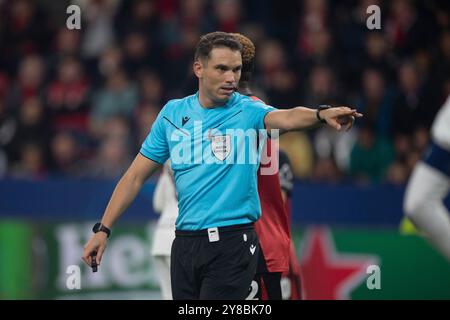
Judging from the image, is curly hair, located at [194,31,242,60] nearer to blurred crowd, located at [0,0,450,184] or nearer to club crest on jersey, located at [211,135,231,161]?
club crest on jersey, located at [211,135,231,161]

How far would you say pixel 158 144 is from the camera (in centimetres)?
655

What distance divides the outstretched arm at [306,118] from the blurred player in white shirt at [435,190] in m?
1.08

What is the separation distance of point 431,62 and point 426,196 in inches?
359

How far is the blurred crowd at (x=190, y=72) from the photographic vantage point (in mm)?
12812

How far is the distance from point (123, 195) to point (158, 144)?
1.24 ft

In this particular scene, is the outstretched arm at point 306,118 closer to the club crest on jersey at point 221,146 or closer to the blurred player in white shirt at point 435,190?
the club crest on jersey at point 221,146

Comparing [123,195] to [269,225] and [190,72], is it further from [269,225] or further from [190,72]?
[190,72]

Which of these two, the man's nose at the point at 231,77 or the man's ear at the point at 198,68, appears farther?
the man's ear at the point at 198,68

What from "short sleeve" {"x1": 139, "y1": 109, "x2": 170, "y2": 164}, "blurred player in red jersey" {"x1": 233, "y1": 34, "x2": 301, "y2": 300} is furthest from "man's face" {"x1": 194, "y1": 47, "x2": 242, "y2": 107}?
"blurred player in red jersey" {"x1": 233, "y1": 34, "x2": 301, "y2": 300}

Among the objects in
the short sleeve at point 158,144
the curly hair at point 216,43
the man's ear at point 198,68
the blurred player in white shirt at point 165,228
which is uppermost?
the curly hair at point 216,43

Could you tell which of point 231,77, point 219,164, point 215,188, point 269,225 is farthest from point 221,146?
point 269,225

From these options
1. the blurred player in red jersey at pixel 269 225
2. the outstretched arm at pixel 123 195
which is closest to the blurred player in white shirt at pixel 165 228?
the blurred player in red jersey at pixel 269 225

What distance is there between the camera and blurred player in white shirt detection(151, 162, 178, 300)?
8328 millimetres
